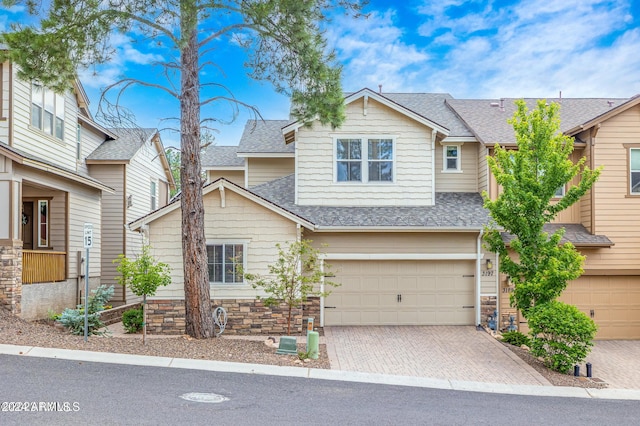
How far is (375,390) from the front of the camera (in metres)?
8.59

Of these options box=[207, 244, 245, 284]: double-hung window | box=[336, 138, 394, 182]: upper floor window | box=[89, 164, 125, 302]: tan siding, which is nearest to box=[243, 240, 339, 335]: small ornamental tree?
box=[207, 244, 245, 284]: double-hung window

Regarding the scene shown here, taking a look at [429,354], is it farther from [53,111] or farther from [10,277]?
[53,111]

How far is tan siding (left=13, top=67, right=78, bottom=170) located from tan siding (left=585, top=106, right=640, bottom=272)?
15.6 m

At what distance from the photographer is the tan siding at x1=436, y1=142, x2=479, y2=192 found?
16.8 metres

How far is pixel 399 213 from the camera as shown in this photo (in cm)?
1530

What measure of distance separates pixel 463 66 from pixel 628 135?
11.0 meters

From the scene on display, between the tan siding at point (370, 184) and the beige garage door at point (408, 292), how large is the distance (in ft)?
6.41

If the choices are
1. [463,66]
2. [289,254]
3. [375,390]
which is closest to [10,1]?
[289,254]

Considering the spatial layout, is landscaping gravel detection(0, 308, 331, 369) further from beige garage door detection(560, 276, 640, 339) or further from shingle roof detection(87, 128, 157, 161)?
shingle roof detection(87, 128, 157, 161)

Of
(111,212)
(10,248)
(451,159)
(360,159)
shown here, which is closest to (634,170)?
(451,159)

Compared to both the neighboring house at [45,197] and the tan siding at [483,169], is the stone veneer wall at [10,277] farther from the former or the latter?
the tan siding at [483,169]

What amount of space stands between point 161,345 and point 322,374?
364 cm

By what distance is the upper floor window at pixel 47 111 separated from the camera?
14.9m

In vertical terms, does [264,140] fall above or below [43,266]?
above
